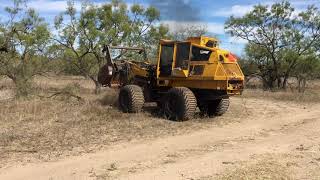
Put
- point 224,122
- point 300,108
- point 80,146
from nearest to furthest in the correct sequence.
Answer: point 80,146, point 224,122, point 300,108

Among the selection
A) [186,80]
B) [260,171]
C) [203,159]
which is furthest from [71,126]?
[260,171]

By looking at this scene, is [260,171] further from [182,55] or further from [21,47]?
[21,47]

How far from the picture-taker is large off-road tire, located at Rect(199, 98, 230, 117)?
53.6 ft

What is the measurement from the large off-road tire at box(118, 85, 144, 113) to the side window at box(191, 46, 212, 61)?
2.17 meters

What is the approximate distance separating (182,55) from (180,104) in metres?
1.75

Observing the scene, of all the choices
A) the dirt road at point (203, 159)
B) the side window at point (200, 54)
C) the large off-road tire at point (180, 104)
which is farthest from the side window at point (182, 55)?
the dirt road at point (203, 159)

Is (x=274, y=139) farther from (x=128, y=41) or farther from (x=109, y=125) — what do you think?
(x=128, y=41)

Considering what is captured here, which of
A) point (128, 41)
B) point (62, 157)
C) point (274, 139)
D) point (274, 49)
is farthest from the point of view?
point (274, 49)

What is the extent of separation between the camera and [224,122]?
1504cm

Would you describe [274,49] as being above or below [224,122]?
Answer: above

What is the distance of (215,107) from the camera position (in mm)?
16359

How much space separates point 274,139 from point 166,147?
9.79 ft

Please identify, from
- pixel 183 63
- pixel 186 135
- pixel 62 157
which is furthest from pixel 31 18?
pixel 62 157

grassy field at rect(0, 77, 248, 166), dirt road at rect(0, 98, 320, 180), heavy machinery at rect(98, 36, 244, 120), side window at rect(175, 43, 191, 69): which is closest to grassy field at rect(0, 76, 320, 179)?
grassy field at rect(0, 77, 248, 166)
